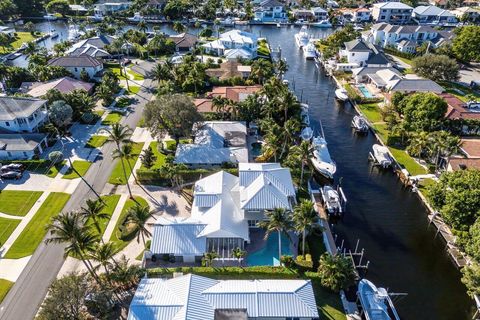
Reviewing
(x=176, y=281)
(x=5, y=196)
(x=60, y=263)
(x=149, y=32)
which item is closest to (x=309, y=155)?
(x=176, y=281)

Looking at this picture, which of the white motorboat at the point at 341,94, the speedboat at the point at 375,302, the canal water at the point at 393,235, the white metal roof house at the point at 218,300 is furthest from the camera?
the white motorboat at the point at 341,94

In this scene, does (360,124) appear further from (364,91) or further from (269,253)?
(269,253)

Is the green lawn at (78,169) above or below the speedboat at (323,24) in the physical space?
below

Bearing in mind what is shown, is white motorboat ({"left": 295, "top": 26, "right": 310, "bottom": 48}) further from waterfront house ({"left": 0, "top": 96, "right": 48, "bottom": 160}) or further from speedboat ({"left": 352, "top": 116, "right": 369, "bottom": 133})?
waterfront house ({"left": 0, "top": 96, "right": 48, "bottom": 160})

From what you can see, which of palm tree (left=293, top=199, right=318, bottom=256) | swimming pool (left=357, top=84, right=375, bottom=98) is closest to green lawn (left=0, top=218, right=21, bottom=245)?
palm tree (left=293, top=199, right=318, bottom=256)

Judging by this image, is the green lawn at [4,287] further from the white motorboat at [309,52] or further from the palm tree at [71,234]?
the white motorboat at [309,52]

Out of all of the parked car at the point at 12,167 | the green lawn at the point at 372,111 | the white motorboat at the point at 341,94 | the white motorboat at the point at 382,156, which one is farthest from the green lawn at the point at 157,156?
the white motorboat at the point at 341,94

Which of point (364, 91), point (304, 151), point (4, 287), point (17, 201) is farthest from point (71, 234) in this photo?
point (364, 91)
